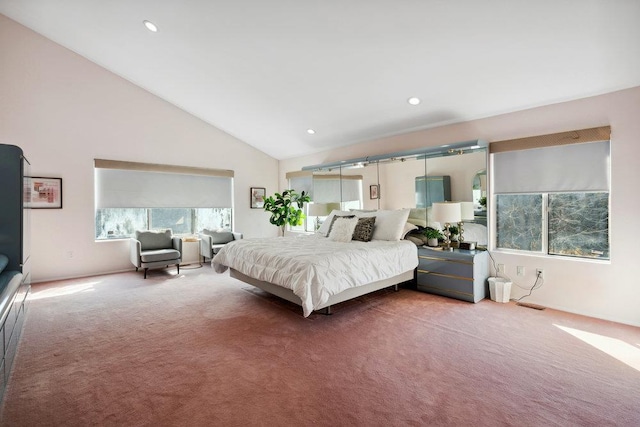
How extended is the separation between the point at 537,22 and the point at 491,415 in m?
3.10

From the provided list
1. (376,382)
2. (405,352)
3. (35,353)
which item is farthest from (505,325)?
(35,353)

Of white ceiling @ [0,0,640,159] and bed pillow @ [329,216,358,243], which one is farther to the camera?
bed pillow @ [329,216,358,243]

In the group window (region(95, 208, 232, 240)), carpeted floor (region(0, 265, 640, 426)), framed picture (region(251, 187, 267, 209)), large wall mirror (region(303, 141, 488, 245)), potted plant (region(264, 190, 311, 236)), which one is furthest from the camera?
framed picture (region(251, 187, 267, 209))

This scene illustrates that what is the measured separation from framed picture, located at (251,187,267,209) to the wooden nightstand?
4.55 m

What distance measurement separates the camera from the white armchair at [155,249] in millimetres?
5281

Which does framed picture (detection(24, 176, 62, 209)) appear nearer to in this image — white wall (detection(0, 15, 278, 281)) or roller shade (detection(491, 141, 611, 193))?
white wall (detection(0, 15, 278, 281))

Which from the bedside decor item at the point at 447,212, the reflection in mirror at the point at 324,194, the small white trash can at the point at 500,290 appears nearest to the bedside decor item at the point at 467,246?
the bedside decor item at the point at 447,212

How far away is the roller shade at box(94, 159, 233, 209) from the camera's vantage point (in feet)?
Answer: 18.6

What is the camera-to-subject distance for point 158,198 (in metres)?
6.25

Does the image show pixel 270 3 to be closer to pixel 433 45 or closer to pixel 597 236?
pixel 433 45

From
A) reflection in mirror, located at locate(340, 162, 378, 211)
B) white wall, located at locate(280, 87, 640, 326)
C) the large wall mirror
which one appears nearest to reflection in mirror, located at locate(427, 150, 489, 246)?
the large wall mirror

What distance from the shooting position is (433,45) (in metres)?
3.13

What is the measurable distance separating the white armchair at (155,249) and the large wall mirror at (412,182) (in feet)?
9.26

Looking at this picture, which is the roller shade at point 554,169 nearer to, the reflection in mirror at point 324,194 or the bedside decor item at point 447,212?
the bedside decor item at point 447,212
